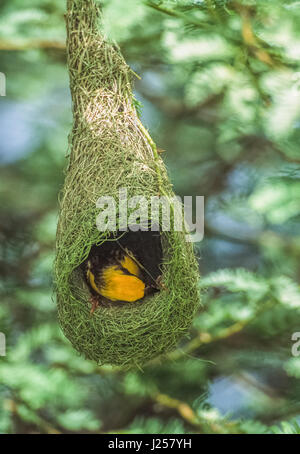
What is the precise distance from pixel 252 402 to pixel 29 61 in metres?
2.36

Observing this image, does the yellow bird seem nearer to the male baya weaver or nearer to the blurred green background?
the male baya weaver

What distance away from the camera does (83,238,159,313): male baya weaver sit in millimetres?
1795

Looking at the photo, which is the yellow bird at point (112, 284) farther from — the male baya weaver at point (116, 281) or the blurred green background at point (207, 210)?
the blurred green background at point (207, 210)

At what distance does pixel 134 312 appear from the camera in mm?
1777

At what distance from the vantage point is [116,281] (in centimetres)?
178

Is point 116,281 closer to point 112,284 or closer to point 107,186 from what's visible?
point 112,284

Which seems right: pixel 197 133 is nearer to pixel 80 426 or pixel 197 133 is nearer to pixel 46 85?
pixel 46 85

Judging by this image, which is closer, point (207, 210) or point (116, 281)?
point (116, 281)

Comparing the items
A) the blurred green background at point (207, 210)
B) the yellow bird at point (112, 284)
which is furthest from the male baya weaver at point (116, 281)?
the blurred green background at point (207, 210)

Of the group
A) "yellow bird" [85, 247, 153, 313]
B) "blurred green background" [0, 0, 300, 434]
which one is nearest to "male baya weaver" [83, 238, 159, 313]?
"yellow bird" [85, 247, 153, 313]

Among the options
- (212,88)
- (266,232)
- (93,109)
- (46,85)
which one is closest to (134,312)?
(93,109)

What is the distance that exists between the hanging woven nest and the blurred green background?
0.38ft

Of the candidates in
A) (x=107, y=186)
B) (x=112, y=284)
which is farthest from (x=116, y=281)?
(x=107, y=186)

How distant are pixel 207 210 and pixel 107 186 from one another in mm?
1694
